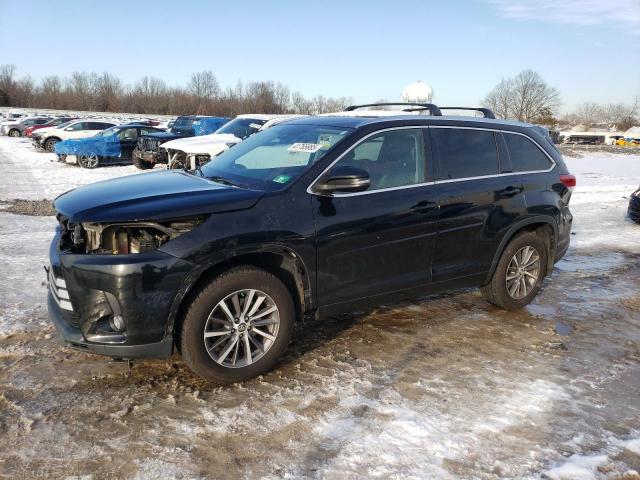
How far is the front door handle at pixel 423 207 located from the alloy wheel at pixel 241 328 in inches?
56.1

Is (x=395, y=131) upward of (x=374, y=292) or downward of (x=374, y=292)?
upward

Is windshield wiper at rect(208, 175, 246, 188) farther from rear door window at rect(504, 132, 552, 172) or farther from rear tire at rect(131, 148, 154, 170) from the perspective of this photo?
rear tire at rect(131, 148, 154, 170)

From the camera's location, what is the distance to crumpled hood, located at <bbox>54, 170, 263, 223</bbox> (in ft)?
11.0

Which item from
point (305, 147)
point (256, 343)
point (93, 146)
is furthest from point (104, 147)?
point (256, 343)

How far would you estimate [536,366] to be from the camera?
13.7ft

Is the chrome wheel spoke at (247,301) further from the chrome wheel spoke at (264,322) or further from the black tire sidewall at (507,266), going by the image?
the black tire sidewall at (507,266)

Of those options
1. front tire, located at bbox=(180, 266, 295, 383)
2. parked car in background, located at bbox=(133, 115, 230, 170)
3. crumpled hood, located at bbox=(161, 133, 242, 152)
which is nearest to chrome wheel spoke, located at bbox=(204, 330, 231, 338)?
front tire, located at bbox=(180, 266, 295, 383)

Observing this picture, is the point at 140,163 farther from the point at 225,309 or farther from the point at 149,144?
the point at 225,309

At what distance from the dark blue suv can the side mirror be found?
0.04ft

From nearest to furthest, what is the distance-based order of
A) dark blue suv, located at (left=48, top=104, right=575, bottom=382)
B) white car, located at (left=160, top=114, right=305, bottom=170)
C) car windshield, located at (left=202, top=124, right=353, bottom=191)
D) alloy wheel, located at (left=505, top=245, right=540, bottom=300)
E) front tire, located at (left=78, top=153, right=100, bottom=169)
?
dark blue suv, located at (left=48, top=104, right=575, bottom=382), car windshield, located at (left=202, top=124, right=353, bottom=191), alloy wheel, located at (left=505, top=245, right=540, bottom=300), white car, located at (left=160, top=114, right=305, bottom=170), front tire, located at (left=78, top=153, right=100, bottom=169)

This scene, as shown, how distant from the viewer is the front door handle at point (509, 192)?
4938 mm

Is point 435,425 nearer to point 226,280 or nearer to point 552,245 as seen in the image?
point 226,280

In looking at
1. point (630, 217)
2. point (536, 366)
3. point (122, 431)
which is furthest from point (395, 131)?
point (630, 217)

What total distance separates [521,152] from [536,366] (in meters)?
2.20
